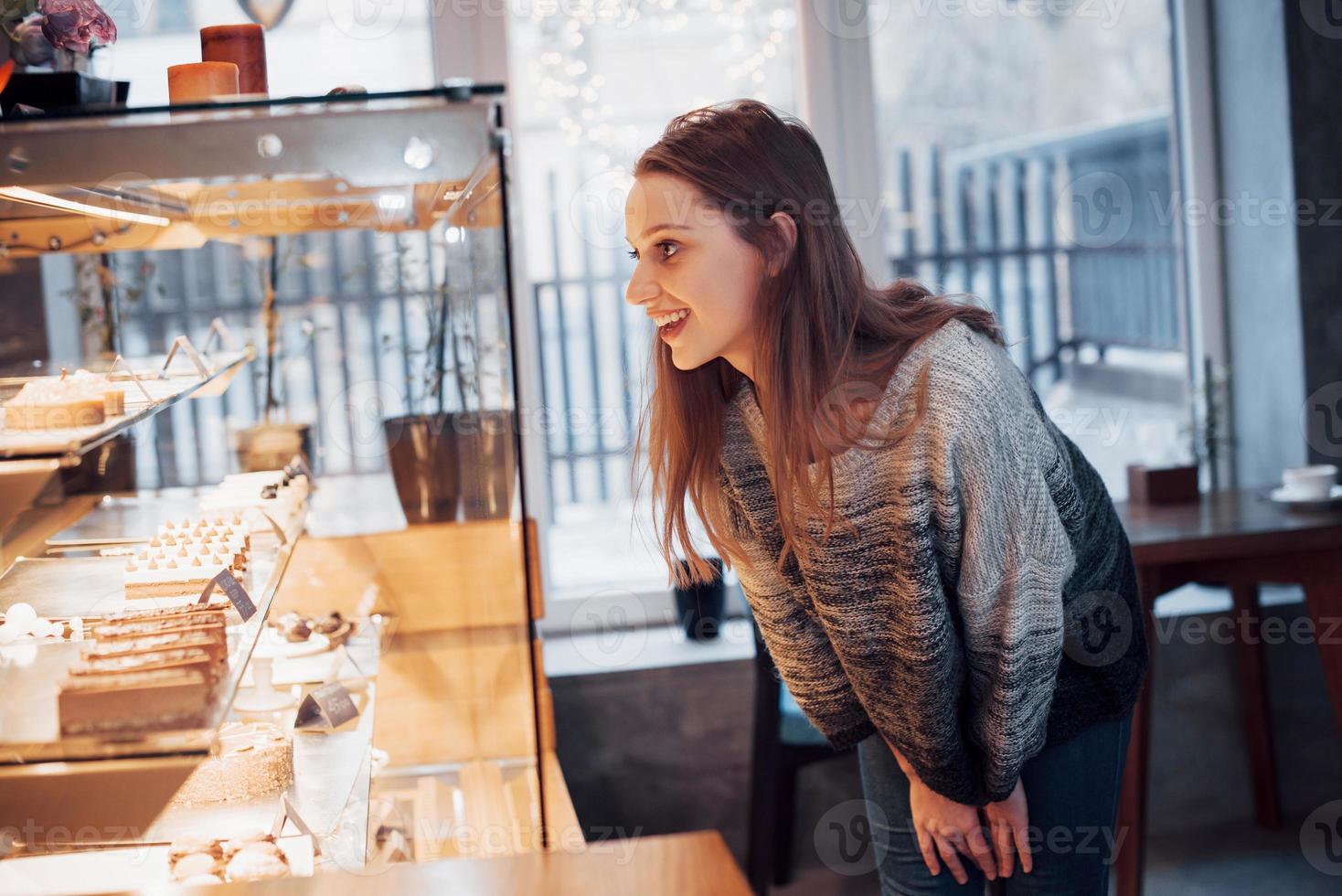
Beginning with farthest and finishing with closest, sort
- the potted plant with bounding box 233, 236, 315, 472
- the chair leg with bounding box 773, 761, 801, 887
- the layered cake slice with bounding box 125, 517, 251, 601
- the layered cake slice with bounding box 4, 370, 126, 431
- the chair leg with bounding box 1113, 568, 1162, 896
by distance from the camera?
the chair leg with bounding box 773, 761, 801, 887
the chair leg with bounding box 1113, 568, 1162, 896
the potted plant with bounding box 233, 236, 315, 472
the layered cake slice with bounding box 125, 517, 251, 601
the layered cake slice with bounding box 4, 370, 126, 431

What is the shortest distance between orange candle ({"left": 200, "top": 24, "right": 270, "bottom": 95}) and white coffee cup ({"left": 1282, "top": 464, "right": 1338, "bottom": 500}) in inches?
94.5

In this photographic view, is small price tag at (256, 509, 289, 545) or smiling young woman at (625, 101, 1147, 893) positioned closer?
smiling young woman at (625, 101, 1147, 893)

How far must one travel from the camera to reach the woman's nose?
4.70 feet

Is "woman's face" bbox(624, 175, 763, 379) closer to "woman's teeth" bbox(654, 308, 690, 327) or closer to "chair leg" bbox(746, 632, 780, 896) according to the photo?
"woman's teeth" bbox(654, 308, 690, 327)

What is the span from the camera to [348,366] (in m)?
2.82

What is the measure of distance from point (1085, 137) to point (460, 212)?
7.78 feet

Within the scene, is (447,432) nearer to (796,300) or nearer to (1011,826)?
(796,300)

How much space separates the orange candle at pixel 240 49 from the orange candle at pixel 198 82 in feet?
0.15

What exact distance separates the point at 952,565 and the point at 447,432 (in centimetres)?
81

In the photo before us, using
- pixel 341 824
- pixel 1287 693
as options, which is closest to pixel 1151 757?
pixel 1287 693

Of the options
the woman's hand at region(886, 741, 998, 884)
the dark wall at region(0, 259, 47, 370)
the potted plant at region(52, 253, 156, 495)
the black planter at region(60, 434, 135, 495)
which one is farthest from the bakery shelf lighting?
the dark wall at region(0, 259, 47, 370)

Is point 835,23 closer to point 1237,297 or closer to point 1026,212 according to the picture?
point 1026,212

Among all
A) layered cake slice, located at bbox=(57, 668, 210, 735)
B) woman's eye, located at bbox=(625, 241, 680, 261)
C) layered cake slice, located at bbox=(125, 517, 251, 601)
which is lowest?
layered cake slice, located at bbox=(57, 668, 210, 735)

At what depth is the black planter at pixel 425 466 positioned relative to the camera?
1.87 metres
